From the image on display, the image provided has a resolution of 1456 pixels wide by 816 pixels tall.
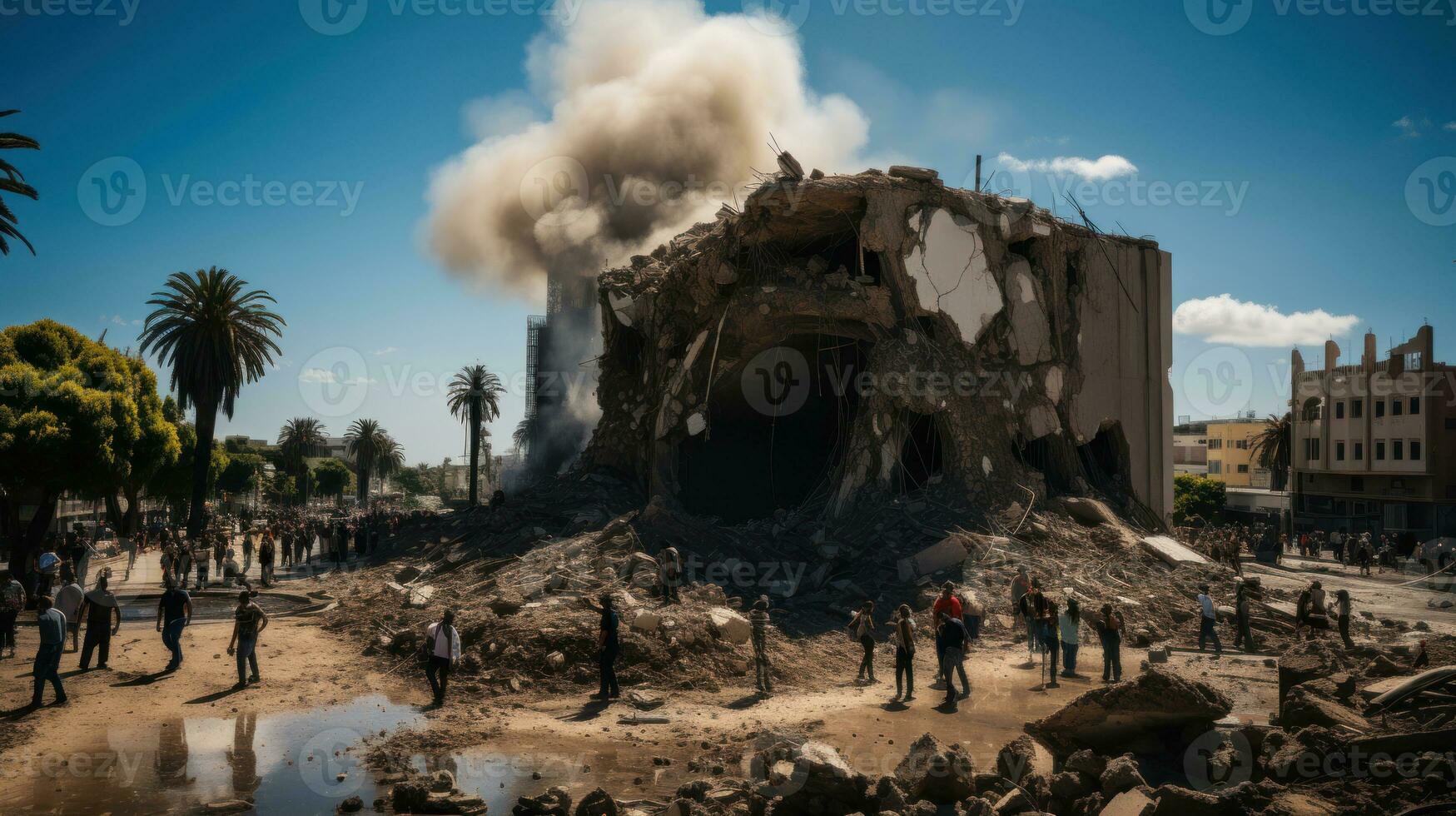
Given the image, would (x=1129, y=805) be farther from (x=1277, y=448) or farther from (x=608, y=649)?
(x=1277, y=448)

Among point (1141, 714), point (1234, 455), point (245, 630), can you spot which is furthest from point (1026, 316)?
point (1234, 455)

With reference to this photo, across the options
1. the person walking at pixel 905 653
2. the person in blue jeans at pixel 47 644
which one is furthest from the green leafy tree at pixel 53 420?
the person walking at pixel 905 653

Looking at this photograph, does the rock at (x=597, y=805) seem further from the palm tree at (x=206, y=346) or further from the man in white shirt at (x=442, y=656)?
the palm tree at (x=206, y=346)

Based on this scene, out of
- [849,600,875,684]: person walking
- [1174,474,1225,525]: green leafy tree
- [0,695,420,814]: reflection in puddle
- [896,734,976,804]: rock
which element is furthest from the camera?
[1174,474,1225,525]: green leafy tree

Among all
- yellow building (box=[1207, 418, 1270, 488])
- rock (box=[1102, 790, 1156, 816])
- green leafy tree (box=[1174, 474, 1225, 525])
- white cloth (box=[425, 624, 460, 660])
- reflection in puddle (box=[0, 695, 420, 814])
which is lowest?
A: reflection in puddle (box=[0, 695, 420, 814])

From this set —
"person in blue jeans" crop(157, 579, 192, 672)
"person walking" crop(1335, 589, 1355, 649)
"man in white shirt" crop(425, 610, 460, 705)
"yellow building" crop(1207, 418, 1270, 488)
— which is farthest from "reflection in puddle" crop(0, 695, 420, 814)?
"yellow building" crop(1207, 418, 1270, 488)

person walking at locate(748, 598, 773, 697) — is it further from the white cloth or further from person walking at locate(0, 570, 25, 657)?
person walking at locate(0, 570, 25, 657)

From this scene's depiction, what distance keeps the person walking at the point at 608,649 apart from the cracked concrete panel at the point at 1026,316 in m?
13.5

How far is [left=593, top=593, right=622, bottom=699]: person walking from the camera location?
34.4 ft

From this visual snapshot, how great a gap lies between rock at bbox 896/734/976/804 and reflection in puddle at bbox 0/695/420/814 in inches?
175

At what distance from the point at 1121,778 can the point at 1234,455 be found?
72016 mm

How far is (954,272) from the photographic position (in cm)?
1989

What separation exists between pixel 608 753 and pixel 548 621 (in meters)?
4.25

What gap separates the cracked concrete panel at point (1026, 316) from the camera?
20625mm
